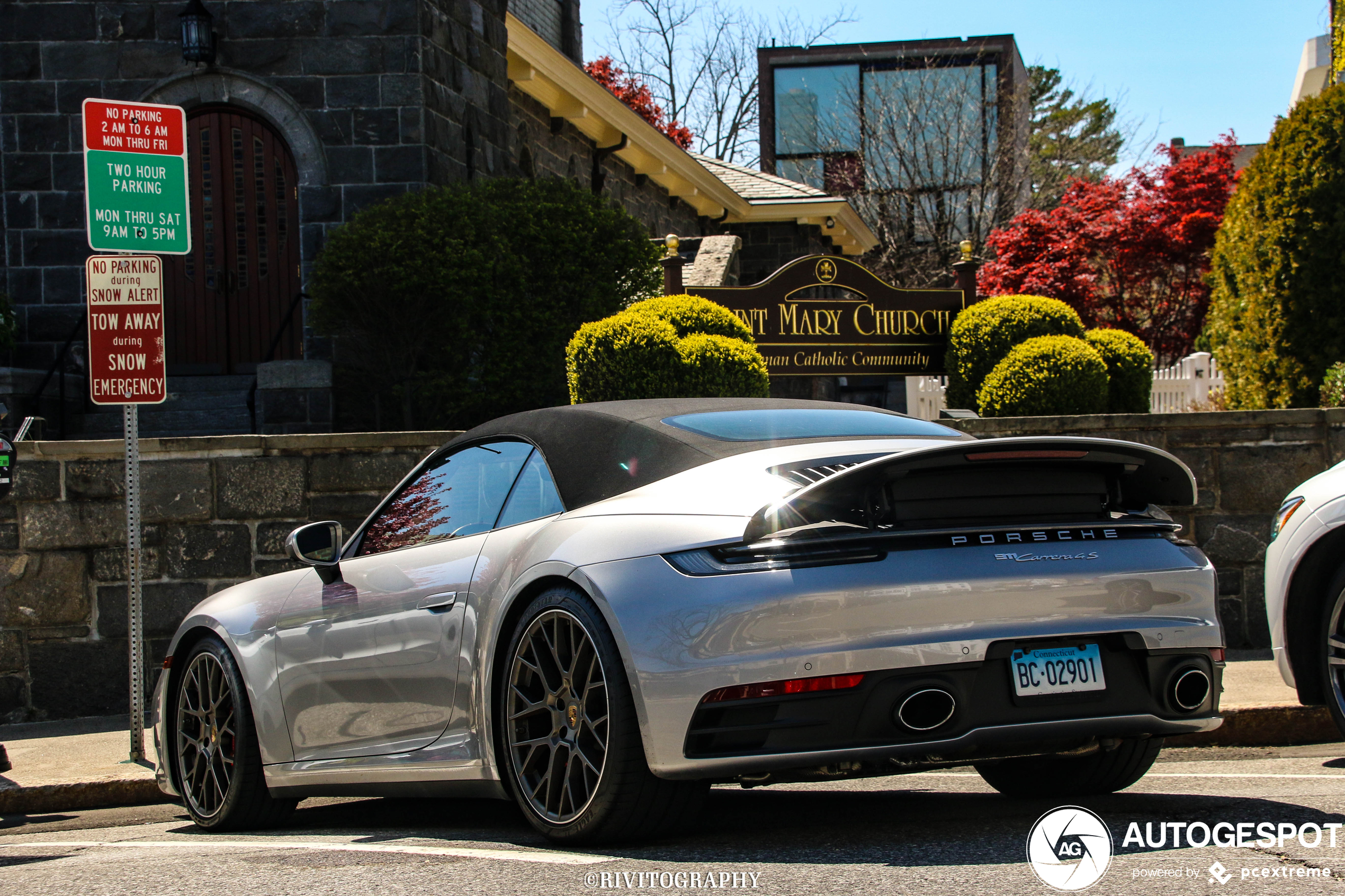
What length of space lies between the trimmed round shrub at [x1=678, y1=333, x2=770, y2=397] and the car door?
4212 mm

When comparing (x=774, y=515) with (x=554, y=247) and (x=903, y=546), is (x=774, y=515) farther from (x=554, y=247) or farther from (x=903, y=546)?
(x=554, y=247)

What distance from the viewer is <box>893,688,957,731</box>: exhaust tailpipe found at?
3.72m

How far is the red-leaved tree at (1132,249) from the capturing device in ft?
84.8

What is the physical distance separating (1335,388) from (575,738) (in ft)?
25.4

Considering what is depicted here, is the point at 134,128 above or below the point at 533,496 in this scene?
above

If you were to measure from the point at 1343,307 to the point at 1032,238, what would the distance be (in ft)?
53.1

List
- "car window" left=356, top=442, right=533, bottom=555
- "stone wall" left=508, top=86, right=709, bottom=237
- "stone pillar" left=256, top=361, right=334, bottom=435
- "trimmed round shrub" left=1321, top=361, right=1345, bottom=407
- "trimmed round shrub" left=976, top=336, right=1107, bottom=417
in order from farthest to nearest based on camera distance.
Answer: "stone wall" left=508, top=86, right=709, bottom=237, "stone pillar" left=256, top=361, right=334, bottom=435, "trimmed round shrub" left=976, top=336, right=1107, bottom=417, "trimmed round shrub" left=1321, top=361, right=1345, bottom=407, "car window" left=356, top=442, right=533, bottom=555

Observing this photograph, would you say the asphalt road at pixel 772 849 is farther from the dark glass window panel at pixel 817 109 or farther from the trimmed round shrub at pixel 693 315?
the dark glass window panel at pixel 817 109

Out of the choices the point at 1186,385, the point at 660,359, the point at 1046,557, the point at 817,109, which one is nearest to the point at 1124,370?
the point at 660,359

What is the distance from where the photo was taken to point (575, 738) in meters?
3.97

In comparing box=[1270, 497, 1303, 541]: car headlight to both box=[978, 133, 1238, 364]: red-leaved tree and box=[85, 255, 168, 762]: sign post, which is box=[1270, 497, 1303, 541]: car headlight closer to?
box=[85, 255, 168, 762]: sign post

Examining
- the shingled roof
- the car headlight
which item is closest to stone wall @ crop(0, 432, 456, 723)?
the car headlight

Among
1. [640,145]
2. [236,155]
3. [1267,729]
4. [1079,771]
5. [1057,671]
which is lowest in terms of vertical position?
[1267,729]

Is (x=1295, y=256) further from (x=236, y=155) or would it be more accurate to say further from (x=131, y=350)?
(x=236, y=155)
